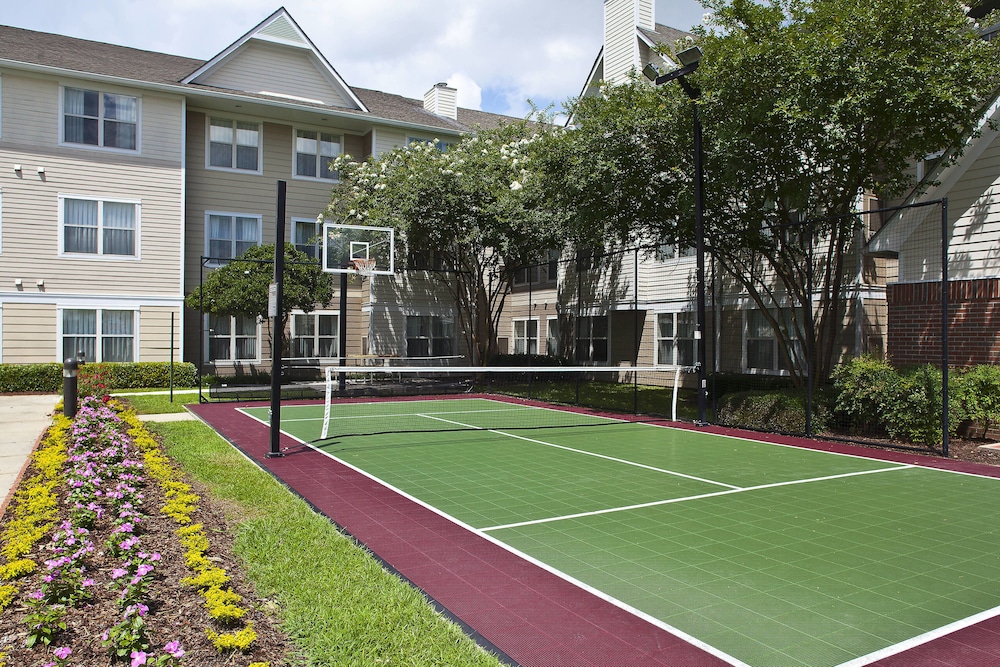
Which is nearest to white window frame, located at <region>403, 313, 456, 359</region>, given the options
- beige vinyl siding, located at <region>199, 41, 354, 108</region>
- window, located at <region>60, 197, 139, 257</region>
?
beige vinyl siding, located at <region>199, 41, 354, 108</region>

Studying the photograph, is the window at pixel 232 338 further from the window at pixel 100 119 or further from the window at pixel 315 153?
the window at pixel 100 119

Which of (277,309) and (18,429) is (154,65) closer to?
(18,429)

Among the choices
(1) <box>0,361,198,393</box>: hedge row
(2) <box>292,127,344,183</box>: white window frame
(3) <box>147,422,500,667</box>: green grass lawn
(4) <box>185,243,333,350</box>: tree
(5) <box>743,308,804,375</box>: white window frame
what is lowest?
(3) <box>147,422,500,667</box>: green grass lawn

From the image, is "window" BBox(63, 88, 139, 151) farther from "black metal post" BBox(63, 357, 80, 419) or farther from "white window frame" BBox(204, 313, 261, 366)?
"black metal post" BBox(63, 357, 80, 419)

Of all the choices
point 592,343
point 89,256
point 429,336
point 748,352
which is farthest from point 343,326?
point 748,352

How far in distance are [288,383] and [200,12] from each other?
11216 mm

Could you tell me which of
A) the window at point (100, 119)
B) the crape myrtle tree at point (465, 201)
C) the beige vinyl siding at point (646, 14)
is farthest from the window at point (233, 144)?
the beige vinyl siding at point (646, 14)

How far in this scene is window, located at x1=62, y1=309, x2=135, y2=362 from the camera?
881 inches

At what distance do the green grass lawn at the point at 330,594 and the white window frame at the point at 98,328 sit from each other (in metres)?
17.4

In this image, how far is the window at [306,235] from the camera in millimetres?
25547

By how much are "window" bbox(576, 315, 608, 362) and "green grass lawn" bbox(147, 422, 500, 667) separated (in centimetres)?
1846

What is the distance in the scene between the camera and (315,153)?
26.7m

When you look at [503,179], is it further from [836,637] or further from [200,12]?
[836,637]

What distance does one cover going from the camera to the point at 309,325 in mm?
26578
